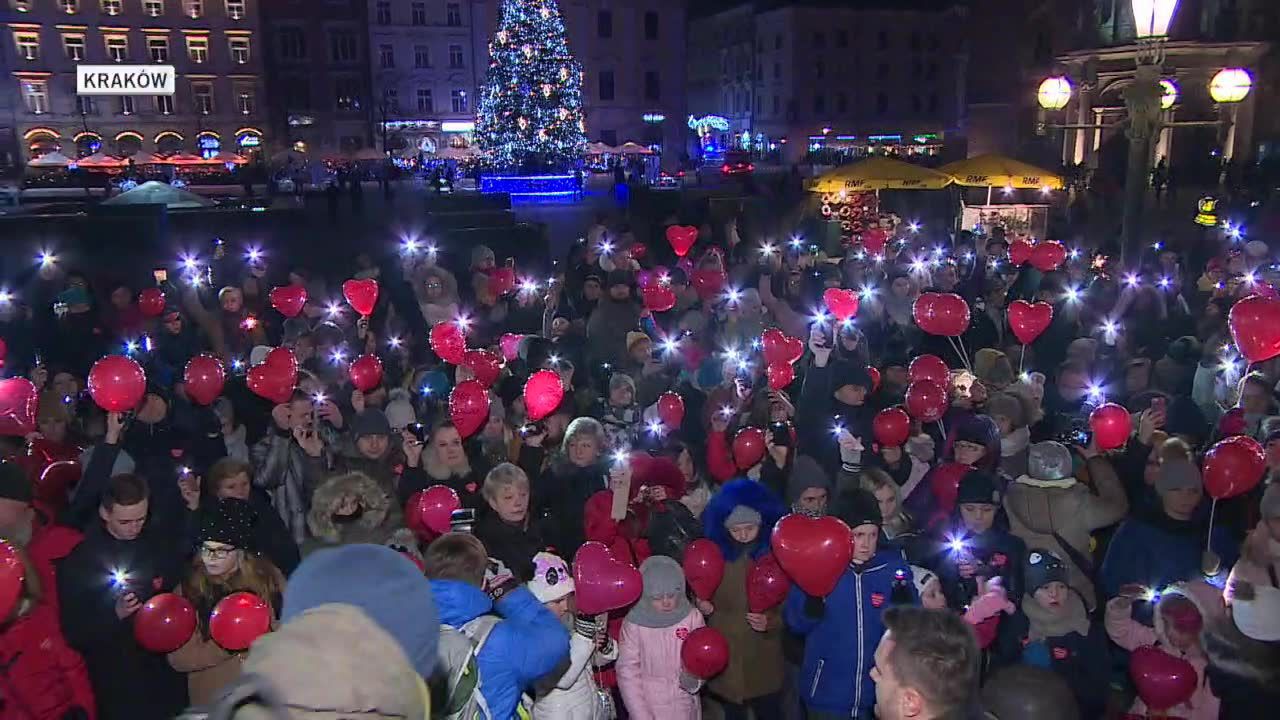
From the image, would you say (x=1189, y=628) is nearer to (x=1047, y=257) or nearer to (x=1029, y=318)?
(x=1029, y=318)

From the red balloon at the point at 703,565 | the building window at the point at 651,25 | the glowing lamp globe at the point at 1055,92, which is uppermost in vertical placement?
the building window at the point at 651,25

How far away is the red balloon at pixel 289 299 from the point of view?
898cm

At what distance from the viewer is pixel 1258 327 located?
252 inches

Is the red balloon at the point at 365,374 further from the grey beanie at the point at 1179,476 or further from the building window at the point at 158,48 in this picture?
the building window at the point at 158,48

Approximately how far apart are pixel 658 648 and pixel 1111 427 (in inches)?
128

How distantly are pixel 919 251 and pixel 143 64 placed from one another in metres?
53.8

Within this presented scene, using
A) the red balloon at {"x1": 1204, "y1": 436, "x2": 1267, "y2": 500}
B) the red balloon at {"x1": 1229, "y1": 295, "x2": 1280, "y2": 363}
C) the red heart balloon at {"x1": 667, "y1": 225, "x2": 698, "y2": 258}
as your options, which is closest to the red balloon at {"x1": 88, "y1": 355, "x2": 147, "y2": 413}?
the red balloon at {"x1": 1204, "y1": 436, "x2": 1267, "y2": 500}

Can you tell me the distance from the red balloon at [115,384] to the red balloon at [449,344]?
2.57m

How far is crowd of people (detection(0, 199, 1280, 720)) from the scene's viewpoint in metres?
2.77

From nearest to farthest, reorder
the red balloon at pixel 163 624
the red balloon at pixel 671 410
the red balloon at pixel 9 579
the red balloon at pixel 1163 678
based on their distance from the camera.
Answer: the red balloon at pixel 9 579 < the red balloon at pixel 1163 678 < the red balloon at pixel 163 624 < the red balloon at pixel 671 410

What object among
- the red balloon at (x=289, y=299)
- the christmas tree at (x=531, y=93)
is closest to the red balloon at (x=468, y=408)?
the red balloon at (x=289, y=299)

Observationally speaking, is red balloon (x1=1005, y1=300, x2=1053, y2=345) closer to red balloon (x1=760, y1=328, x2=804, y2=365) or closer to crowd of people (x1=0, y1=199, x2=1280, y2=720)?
crowd of people (x1=0, y1=199, x2=1280, y2=720)

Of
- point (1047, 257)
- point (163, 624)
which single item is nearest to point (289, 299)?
point (163, 624)

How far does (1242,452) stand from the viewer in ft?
16.0
